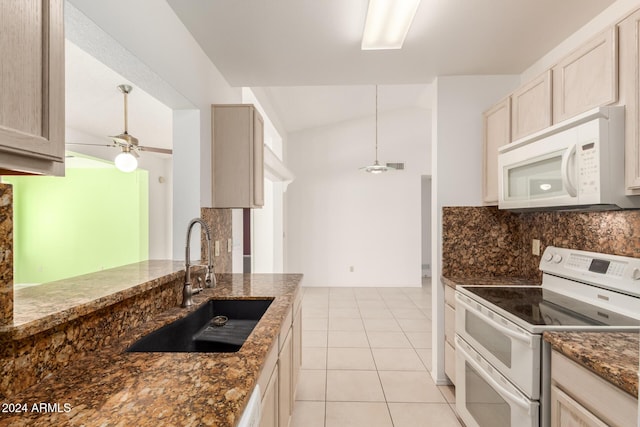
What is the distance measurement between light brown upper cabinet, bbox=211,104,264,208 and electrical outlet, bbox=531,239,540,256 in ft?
7.16

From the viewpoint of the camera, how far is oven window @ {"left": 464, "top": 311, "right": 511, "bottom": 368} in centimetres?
159

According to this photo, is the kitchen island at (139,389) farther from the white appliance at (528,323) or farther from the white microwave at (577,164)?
the white microwave at (577,164)

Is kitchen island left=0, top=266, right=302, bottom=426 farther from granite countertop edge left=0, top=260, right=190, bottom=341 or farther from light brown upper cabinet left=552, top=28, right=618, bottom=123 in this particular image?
light brown upper cabinet left=552, top=28, right=618, bottom=123

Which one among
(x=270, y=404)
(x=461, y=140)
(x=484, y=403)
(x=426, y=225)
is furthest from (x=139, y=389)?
(x=426, y=225)

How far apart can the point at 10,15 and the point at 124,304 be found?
106 cm

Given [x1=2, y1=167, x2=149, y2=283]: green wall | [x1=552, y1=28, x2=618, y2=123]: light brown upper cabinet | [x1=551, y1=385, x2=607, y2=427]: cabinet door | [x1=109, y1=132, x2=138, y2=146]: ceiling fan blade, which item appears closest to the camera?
[x1=551, y1=385, x2=607, y2=427]: cabinet door

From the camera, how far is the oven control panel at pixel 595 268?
5.14ft

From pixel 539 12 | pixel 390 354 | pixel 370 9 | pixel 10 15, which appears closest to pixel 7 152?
pixel 10 15

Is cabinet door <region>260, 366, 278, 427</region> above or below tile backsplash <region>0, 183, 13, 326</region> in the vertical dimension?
below

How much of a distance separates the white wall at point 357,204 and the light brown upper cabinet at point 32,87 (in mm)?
5541

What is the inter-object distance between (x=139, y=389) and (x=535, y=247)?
105 inches

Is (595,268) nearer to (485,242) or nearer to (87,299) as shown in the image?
(485,242)

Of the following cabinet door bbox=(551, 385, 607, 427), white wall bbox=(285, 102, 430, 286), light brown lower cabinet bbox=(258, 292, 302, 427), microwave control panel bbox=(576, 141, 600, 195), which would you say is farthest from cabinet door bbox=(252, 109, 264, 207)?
white wall bbox=(285, 102, 430, 286)

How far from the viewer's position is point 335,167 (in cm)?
635
